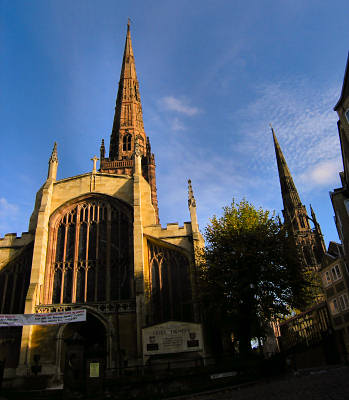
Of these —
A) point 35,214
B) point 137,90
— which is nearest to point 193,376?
point 35,214

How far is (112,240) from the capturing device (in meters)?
25.4

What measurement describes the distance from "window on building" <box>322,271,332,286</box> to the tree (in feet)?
19.7

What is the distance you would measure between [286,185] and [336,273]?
148 ft

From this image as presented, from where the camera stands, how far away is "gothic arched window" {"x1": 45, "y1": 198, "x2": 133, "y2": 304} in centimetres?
2378

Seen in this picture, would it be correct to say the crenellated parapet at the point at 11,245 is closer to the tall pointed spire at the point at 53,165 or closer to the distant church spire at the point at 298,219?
the tall pointed spire at the point at 53,165

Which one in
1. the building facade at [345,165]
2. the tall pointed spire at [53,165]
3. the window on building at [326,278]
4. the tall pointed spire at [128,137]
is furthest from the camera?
the tall pointed spire at [128,137]

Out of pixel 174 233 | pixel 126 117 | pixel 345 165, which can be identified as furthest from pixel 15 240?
pixel 126 117

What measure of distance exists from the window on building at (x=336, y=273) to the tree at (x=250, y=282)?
4635mm

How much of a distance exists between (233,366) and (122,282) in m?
10.8

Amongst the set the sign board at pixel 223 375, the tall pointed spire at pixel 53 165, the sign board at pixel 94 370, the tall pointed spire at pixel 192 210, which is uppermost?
the tall pointed spire at pixel 53 165

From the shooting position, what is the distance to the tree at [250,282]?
20.2m

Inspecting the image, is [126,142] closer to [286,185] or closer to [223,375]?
[286,185]

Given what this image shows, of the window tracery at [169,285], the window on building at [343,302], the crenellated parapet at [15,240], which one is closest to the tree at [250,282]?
the window tracery at [169,285]

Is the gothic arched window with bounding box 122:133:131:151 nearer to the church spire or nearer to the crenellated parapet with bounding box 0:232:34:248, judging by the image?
the church spire
